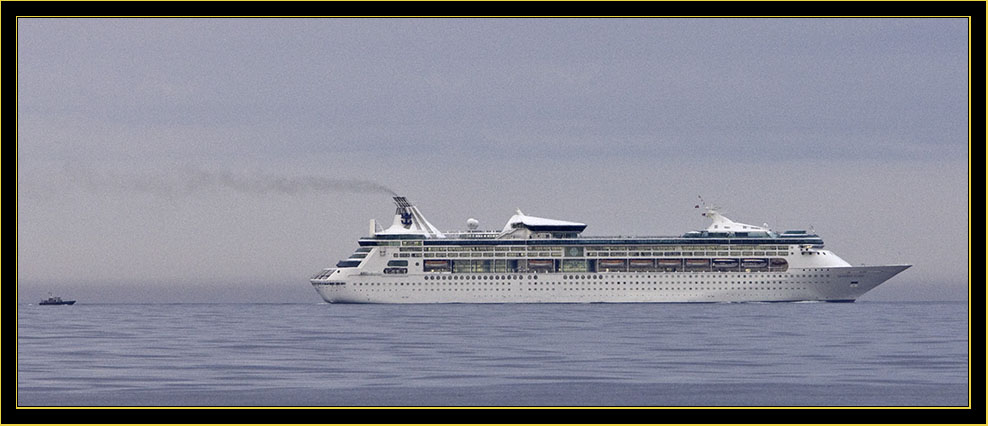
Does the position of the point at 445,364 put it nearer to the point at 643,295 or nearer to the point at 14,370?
the point at 14,370

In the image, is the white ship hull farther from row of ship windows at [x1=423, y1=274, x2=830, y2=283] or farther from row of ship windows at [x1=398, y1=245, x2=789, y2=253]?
row of ship windows at [x1=398, y1=245, x2=789, y2=253]

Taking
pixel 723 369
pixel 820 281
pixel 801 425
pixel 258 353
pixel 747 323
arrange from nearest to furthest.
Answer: pixel 801 425
pixel 723 369
pixel 258 353
pixel 747 323
pixel 820 281

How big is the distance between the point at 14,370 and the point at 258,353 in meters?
22.5

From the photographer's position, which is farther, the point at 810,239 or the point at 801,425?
the point at 810,239

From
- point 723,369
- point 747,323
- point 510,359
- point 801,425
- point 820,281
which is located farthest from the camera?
point 820,281

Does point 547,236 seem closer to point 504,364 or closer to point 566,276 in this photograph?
point 566,276

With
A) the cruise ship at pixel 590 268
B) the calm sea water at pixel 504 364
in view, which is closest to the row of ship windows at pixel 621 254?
the cruise ship at pixel 590 268

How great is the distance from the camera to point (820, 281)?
84.8 m

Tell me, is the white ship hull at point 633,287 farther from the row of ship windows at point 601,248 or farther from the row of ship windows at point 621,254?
the row of ship windows at point 601,248

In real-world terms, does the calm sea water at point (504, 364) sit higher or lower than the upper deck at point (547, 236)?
lower

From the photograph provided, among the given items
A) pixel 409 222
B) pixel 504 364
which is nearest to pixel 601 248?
pixel 409 222

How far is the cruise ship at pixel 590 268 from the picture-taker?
84.9 m

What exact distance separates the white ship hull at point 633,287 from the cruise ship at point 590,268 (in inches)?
2.6

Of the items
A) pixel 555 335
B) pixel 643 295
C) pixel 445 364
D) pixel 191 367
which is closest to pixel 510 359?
pixel 445 364
